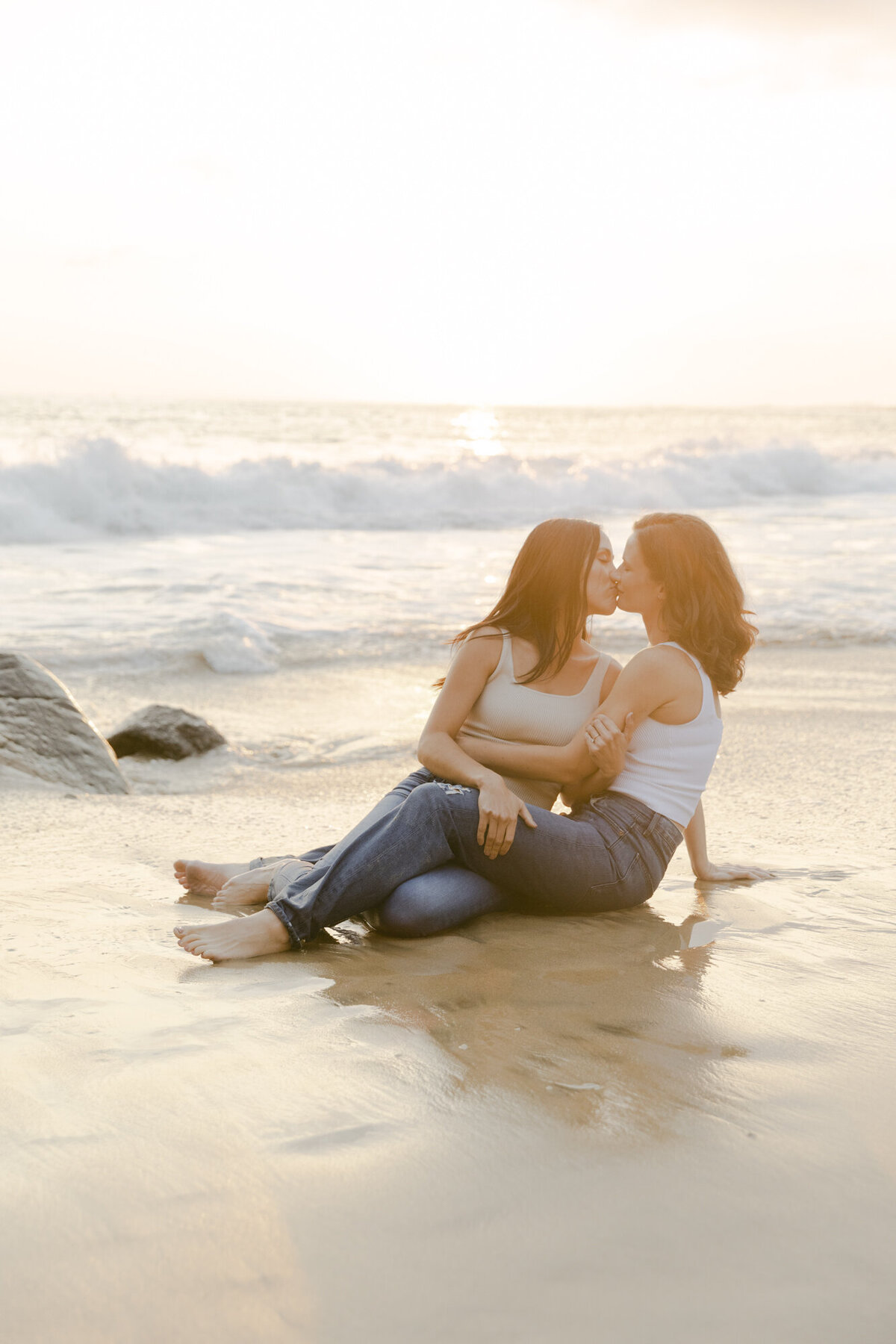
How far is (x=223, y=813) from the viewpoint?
5.17 m

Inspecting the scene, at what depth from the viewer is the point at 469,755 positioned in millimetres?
3719

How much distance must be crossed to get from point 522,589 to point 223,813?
2.09 metres

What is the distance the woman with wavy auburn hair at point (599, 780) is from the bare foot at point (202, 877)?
1.73ft

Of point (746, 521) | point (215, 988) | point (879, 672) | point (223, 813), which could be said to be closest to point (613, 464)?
point (746, 521)

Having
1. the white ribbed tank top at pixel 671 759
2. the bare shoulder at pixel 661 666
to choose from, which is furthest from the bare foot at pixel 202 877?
the bare shoulder at pixel 661 666

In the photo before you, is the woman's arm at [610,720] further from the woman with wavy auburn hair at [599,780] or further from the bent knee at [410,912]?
the bent knee at [410,912]

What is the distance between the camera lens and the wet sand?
5.65ft

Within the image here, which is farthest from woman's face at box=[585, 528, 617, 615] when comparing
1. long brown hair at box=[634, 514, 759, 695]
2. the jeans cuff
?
the jeans cuff

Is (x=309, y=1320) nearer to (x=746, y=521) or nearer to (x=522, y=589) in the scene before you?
(x=522, y=589)

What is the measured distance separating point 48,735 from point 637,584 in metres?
3.32

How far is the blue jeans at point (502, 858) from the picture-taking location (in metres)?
3.32

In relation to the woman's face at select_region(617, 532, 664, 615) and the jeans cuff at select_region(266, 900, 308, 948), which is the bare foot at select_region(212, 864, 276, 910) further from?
the woman's face at select_region(617, 532, 664, 615)

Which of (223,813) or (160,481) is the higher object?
(160,481)

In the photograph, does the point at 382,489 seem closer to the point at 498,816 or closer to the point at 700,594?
the point at 700,594
